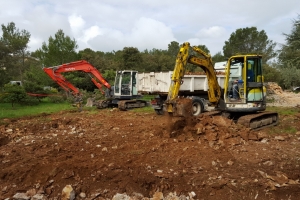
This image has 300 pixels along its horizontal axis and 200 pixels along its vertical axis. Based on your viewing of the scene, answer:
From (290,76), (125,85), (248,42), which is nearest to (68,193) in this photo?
(125,85)

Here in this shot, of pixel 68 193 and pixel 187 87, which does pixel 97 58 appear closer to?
pixel 187 87

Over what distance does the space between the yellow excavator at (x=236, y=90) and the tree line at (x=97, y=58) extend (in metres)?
7.21

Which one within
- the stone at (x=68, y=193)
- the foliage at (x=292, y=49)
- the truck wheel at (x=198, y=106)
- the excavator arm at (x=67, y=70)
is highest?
the foliage at (x=292, y=49)

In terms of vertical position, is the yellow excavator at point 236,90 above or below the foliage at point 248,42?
below

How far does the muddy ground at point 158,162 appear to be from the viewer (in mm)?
4426

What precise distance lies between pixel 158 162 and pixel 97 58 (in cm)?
3367

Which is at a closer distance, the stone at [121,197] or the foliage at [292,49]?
the stone at [121,197]

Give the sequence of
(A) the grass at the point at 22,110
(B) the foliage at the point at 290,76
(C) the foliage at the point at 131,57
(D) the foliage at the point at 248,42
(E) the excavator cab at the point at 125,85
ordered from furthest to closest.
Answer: (D) the foliage at the point at 248,42, (C) the foliage at the point at 131,57, (B) the foliage at the point at 290,76, (E) the excavator cab at the point at 125,85, (A) the grass at the point at 22,110

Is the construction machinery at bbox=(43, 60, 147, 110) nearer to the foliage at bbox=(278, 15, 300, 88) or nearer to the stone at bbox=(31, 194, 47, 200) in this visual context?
the foliage at bbox=(278, 15, 300, 88)

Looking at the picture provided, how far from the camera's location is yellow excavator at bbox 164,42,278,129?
26.2 feet

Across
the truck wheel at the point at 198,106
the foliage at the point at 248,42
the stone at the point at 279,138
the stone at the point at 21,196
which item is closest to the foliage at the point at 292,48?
the truck wheel at the point at 198,106

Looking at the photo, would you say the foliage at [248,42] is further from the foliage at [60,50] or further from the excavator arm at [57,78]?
the excavator arm at [57,78]

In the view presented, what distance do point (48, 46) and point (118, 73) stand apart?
17.9 metres

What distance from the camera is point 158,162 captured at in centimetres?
568
